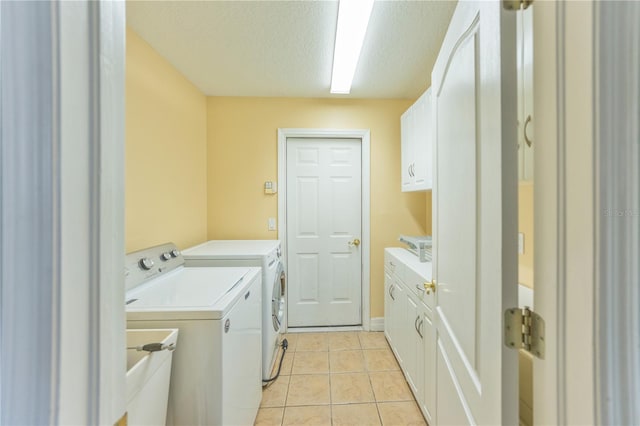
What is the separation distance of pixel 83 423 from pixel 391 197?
2.70 m

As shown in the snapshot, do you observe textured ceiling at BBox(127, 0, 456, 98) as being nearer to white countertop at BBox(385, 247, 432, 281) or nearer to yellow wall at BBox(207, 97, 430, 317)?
yellow wall at BBox(207, 97, 430, 317)

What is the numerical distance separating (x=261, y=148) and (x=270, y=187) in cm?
43

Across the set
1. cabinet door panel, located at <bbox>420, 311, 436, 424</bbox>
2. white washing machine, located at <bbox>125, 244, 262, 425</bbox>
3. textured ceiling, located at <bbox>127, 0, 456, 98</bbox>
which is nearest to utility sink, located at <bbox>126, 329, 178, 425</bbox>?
white washing machine, located at <bbox>125, 244, 262, 425</bbox>

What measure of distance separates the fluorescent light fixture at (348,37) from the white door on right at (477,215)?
72 cm

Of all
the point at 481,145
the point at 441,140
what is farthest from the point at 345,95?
the point at 481,145

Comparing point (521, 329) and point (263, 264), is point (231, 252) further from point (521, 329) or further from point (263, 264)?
point (521, 329)

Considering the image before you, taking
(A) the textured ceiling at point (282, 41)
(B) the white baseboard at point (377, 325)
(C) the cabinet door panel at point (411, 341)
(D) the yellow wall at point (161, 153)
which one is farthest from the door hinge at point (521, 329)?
(B) the white baseboard at point (377, 325)

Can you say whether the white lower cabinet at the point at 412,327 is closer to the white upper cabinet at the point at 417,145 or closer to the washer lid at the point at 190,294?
the white upper cabinet at the point at 417,145

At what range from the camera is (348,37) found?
1.68 m

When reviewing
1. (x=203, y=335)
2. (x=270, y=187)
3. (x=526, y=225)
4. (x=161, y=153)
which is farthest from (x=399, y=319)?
(x=161, y=153)

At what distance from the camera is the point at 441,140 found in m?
1.04

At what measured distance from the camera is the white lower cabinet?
52.9 inches

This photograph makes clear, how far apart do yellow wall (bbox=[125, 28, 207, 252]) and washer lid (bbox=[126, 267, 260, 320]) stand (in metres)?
0.42

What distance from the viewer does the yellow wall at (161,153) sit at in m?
1.61
